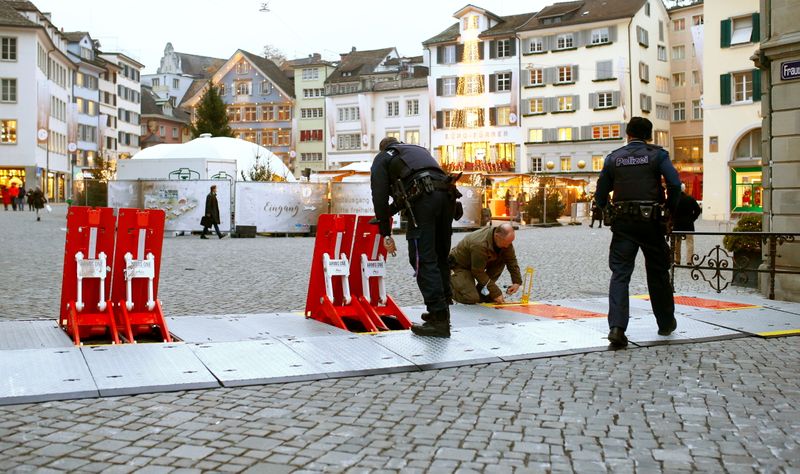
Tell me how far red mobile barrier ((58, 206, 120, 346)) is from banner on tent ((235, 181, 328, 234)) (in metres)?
22.7

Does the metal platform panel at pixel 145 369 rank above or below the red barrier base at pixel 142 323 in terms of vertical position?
below

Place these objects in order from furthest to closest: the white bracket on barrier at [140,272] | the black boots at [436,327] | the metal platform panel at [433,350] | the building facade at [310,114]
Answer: the building facade at [310,114], the black boots at [436,327], the white bracket on barrier at [140,272], the metal platform panel at [433,350]

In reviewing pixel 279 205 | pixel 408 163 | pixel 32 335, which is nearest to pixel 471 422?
pixel 408 163

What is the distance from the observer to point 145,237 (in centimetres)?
832

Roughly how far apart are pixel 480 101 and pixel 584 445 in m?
72.5

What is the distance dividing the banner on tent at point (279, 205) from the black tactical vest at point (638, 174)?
23.6 meters

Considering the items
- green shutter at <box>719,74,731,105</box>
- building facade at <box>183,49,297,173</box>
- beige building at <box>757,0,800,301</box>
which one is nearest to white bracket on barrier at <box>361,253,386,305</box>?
beige building at <box>757,0,800,301</box>

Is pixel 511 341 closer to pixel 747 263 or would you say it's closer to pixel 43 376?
pixel 43 376

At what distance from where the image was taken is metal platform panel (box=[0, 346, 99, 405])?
5.80m

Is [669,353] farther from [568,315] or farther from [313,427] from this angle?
[313,427]

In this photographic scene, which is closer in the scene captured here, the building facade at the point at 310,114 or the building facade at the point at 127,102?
the building facade at the point at 310,114

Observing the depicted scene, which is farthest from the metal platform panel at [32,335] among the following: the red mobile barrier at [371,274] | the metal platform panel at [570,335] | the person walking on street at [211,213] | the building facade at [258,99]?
the building facade at [258,99]

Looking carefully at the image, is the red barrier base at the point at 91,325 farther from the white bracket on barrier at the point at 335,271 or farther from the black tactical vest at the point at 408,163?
the black tactical vest at the point at 408,163

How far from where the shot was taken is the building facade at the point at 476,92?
245 feet
